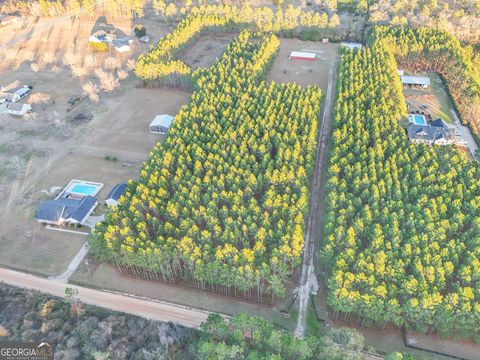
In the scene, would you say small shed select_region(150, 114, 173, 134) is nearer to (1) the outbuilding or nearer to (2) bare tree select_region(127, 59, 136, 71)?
(2) bare tree select_region(127, 59, 136, 71)

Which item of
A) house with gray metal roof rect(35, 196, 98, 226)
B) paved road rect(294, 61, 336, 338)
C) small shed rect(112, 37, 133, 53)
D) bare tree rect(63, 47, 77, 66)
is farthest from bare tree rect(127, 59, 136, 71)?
paved road rect(294, 61, 336, 338)

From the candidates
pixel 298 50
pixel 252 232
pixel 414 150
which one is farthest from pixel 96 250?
pixel 298 50

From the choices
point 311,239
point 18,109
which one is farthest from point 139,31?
point 311,239

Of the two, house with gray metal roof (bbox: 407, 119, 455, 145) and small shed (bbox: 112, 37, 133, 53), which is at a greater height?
small shed (bbox: 112, 37, 133, 53)

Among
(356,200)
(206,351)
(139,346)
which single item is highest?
(356,200)

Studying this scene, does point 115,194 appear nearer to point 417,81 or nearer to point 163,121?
point 163,121

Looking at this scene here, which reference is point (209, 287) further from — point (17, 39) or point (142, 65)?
point (17, 39)

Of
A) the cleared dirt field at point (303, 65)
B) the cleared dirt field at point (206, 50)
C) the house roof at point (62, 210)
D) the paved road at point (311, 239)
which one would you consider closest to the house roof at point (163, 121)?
the house roof at point (62, 210)

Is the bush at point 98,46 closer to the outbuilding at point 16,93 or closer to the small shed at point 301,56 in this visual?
the outbuilding at point 16,93
